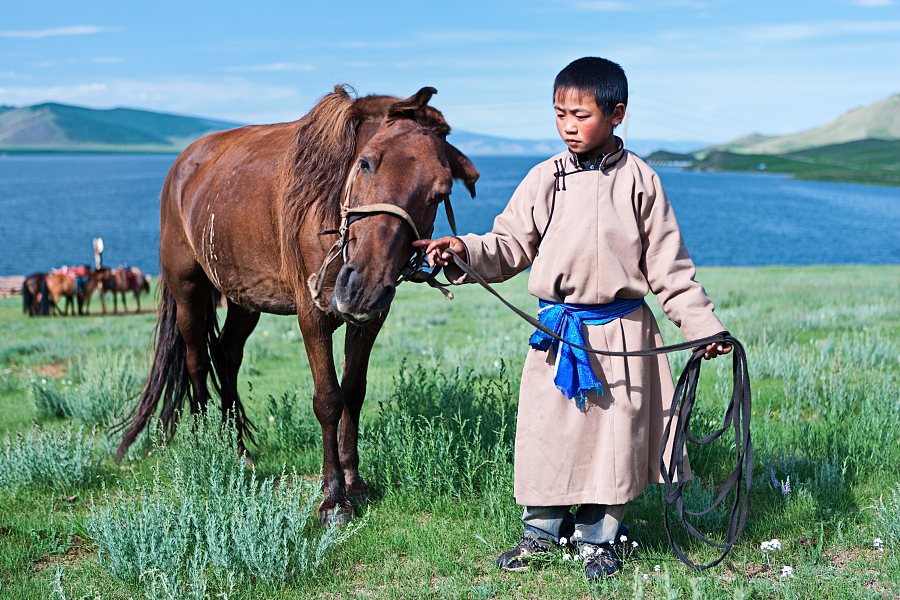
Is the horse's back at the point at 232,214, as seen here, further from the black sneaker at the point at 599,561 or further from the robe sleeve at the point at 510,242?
the black sneaker at the point at 599,561

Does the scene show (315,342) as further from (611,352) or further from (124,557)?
Answer: (611,352)

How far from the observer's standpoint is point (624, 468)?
275cm

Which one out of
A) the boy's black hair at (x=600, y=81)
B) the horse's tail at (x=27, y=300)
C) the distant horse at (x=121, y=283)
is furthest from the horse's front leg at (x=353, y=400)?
the horse's tail at (x=27, y=300)

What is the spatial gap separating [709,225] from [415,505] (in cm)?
5572

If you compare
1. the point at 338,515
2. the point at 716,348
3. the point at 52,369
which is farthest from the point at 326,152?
the point at 52,369

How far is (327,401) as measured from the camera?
3.60 metres

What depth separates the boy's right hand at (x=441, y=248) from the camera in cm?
265

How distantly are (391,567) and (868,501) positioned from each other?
2614 millimetres

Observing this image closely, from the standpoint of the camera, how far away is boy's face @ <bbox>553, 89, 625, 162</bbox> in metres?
2.66

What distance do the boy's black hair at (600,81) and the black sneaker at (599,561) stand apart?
1.89 m

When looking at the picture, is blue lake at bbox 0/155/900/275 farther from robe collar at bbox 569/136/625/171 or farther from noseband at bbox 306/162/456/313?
robe collar at bbox 569/136/625/171

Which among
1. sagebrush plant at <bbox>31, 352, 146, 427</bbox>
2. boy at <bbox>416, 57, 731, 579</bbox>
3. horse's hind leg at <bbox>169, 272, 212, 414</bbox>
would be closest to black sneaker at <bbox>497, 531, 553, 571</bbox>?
boy at <bbox>416, 57, 731, 579</bbox>

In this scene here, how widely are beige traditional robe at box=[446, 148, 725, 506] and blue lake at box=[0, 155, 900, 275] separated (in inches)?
464

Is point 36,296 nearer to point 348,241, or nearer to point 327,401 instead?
point 327,401
